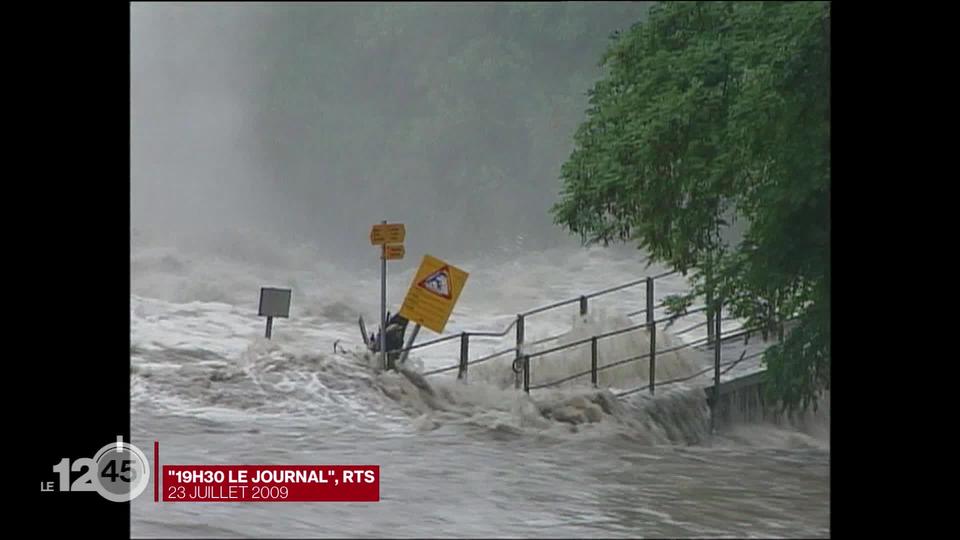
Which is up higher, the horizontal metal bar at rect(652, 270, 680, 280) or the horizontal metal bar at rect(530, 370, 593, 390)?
the horizontal metal bar at rect(652, 270, 680, 280)

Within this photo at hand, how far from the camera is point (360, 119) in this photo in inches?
176

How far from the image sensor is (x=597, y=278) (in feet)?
14.2

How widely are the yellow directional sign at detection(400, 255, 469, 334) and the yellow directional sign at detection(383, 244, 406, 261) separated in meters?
0.08

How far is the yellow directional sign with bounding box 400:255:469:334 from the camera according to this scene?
13.2 ft

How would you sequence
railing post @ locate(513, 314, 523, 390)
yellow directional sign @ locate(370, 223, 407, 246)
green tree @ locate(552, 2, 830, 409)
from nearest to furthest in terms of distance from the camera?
green tree @ locate(552, 2, 830, 409), yellow directional sign @ locate(370, 223, 407, 246), railing post @ locate(513, 314, 523, 390)

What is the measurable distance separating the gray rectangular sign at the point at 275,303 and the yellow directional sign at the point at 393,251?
0.30 metres

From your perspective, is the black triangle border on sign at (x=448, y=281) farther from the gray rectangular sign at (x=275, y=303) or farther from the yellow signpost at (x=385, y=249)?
the gray rectangular sign at (x=275, y=303)

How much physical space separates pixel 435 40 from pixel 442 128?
316 millimetres
